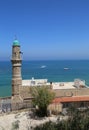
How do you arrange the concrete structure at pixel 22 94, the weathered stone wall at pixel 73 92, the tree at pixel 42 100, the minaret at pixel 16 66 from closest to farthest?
1. the tree at pixel 42 100
2. the concrete structure at pixel 22 94
3. the minaret at pixel 16 66
4. the weathered stone wall at pixel 73 92

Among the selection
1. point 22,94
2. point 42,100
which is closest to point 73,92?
point 22,94

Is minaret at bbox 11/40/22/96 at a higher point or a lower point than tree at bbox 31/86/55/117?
higher

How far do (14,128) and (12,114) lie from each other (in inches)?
122

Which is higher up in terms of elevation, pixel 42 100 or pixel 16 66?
pixel 16 66

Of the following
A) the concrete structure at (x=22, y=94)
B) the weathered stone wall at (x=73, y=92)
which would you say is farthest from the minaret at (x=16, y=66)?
the weathered stone wall at (x=73, y=92)

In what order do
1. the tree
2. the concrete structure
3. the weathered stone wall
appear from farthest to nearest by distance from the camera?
the weathered stone wall → the concrete structure → the tree

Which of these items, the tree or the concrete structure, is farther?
the concrete structure

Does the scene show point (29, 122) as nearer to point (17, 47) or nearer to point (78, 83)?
point (17, 47)

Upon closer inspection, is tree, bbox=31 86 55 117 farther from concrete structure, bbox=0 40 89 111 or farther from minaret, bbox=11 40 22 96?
minaret, bbox=11 40 22 96

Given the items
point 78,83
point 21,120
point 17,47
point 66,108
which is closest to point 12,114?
point 21,120

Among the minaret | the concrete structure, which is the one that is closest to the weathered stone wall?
the concrete structure

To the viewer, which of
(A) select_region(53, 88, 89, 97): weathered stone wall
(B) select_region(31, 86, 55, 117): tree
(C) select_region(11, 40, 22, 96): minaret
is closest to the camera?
(B) select_region(31, 86, 55, 117): tree

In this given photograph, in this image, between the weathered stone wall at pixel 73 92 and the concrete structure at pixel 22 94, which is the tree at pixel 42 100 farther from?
the weathered stone wall at pixel 73 92

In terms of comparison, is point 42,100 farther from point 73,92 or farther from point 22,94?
point 73,92
